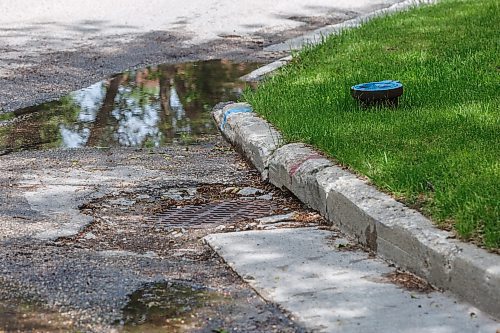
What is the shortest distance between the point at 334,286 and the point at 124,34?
7936 millimetres

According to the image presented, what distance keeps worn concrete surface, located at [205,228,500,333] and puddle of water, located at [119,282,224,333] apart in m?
0.26

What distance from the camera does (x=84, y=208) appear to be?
5.47 meters

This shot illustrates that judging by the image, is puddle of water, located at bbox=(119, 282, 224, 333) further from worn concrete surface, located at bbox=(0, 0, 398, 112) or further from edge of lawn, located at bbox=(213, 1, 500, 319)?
worn concrete surface, located at bbox=(0, 0, 398, 112)

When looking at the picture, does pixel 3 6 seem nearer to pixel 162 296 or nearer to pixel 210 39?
pixel 210 39

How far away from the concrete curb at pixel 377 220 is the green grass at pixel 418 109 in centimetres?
9

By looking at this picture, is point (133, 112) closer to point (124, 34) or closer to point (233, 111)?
point (233, 111)

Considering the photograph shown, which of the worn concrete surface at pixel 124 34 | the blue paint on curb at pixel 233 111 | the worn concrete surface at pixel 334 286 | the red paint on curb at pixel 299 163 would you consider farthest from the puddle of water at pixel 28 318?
the worn concrete surface at pixel 124 34

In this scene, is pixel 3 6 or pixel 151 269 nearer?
pixel 151 269

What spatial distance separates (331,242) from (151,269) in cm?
88

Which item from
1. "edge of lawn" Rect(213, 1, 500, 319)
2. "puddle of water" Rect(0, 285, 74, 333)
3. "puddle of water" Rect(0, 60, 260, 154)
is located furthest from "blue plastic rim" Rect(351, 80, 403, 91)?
"puddle of water" Rect(0, 285, 74, 333)

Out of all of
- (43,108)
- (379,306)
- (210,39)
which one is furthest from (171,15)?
(379,306)

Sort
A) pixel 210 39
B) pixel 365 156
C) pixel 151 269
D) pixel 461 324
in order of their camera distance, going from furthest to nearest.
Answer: pixel 210 39
pixel 365 156
pixel 151 269
pixel 461 324

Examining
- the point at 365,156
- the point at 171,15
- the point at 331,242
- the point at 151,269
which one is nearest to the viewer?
the point at 151,269

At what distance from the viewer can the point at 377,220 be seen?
4.51 meters
